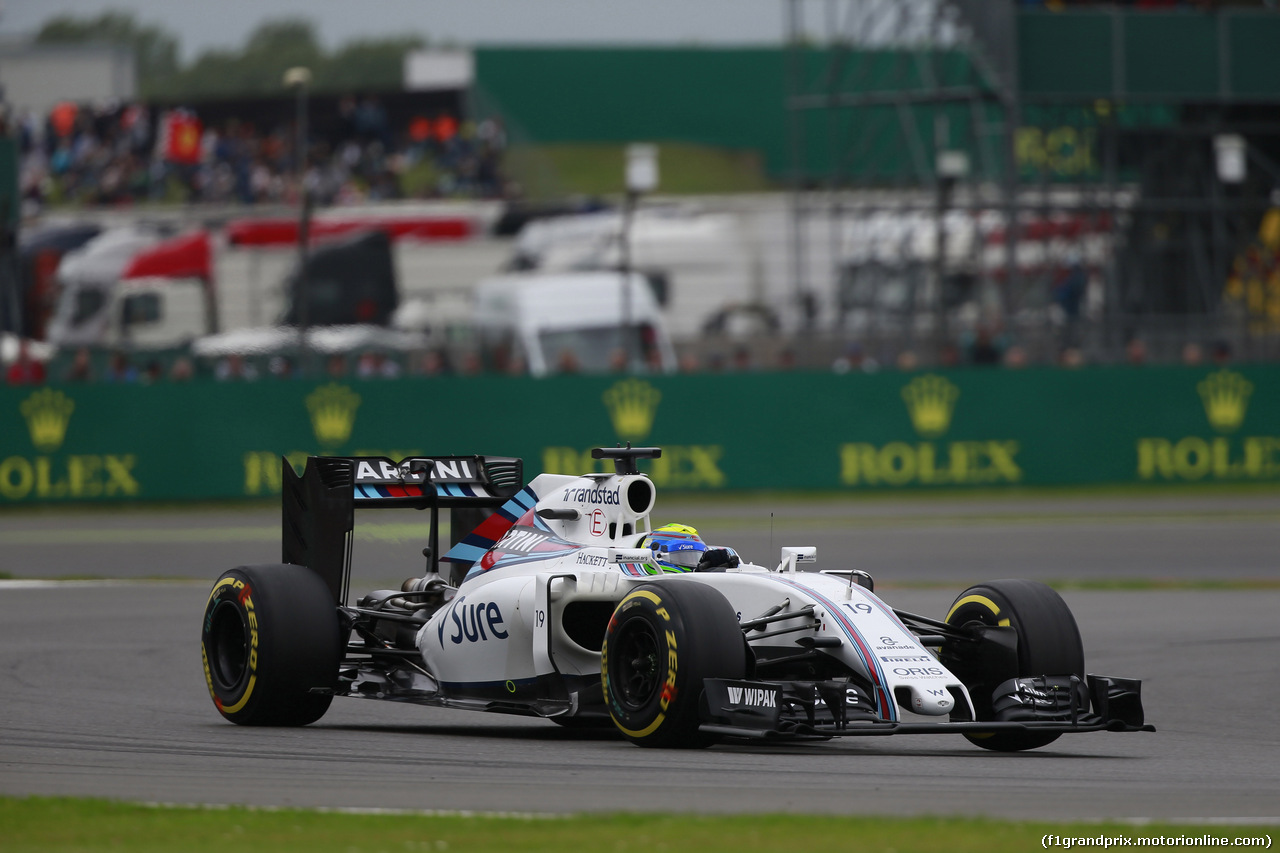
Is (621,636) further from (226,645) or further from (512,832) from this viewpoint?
(226,645)

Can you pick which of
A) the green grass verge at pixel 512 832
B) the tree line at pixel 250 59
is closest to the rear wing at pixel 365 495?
the green grass verge at pixel 512 832

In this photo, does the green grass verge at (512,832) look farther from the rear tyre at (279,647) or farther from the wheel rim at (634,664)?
the rear tyre at (279,647)

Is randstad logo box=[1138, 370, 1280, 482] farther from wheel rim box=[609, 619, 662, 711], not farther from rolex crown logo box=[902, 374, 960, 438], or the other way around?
wheel rim box=[609, 619, 662, 711]

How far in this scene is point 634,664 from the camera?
8945 millimetres

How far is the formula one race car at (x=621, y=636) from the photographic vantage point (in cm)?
855

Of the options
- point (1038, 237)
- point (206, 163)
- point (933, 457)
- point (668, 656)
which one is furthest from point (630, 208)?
point (206, 163)

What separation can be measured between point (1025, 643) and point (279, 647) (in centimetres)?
370

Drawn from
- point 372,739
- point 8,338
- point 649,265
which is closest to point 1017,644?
point 372,739

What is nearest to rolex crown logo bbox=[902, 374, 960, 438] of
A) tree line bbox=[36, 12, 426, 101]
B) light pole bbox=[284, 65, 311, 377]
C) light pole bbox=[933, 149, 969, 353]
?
light pole bbox=[933, 149, 969, 353]

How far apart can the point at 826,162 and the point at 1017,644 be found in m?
49.7

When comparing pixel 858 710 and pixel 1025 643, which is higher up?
pixel 1025 643

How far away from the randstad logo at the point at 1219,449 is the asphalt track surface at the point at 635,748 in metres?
5.87

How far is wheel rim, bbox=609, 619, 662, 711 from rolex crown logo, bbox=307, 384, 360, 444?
57.1 feet

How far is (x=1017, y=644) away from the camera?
29.8 feet
